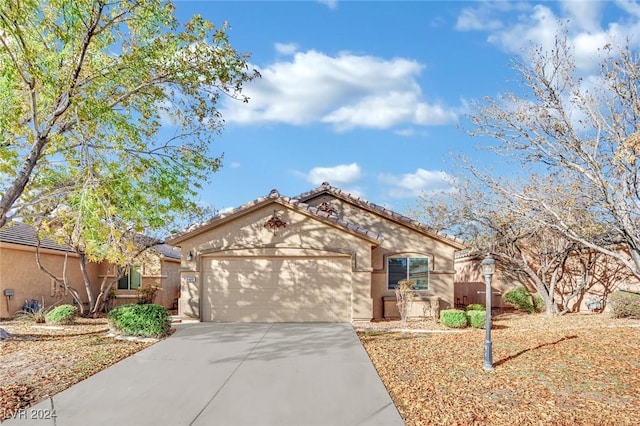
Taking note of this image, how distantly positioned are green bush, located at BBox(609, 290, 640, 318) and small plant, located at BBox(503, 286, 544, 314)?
3511 millimetres

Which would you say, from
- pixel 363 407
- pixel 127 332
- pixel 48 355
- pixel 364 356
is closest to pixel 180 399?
pixel 363 407

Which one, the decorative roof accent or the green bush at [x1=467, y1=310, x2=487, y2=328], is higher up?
the decorative roof accent

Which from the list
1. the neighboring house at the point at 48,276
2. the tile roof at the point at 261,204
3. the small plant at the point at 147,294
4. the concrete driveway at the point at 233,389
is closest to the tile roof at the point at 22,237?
the neighboring house at the point at 48,276

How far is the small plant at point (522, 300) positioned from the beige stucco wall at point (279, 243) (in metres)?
7.96

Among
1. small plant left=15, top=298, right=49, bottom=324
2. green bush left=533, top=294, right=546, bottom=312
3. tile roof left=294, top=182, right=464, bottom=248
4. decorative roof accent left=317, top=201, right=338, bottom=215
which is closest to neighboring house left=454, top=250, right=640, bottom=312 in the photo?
green bush left=533, top=294, right=546, bottom=312

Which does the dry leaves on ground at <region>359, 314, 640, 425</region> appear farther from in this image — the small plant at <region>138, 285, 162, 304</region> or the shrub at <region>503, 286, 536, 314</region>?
the small plant at <region>138, 285, 162, 304</region>

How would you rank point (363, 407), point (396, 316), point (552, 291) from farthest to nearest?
point (552, 291) → point (396, 316) → point (363, 407)

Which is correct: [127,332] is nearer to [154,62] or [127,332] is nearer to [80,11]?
[154,62]

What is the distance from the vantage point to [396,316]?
15352 mm

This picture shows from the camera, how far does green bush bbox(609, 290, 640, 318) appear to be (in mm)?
14242

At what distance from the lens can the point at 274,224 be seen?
14422 millimetres

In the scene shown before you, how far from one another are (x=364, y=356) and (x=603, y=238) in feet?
25.1

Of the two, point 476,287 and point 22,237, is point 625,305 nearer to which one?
point 476,287

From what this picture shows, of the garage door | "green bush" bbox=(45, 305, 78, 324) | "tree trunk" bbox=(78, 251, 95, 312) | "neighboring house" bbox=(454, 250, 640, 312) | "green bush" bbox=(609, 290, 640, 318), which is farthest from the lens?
"neighboring house" bbox=(454, 250, 640, 312)
